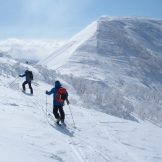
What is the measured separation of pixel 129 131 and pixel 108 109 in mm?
40224

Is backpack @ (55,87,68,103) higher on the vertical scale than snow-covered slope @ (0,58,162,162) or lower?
higher

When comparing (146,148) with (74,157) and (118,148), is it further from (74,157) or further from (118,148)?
(74,157)

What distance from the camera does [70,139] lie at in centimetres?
1448

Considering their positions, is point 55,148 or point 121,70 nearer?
point 55,148

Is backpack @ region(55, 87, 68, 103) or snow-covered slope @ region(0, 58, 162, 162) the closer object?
snow-covered slope @ region(0, 58, 162, 162)

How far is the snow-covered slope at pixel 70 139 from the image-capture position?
450 inches

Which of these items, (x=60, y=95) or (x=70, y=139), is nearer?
(x=70, y=139)

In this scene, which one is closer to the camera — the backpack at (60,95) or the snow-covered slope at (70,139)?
the snow-covered slope at (70,139)

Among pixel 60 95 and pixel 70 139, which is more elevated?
pixel 60 95

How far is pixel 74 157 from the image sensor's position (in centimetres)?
1209

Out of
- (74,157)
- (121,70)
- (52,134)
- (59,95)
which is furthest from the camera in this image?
(121,70)

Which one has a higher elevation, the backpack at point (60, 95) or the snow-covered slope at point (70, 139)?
the backpack at point (60, 95)

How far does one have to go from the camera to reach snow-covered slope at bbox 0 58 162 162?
1143cm

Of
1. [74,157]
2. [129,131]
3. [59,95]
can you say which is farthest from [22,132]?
[129,131]
